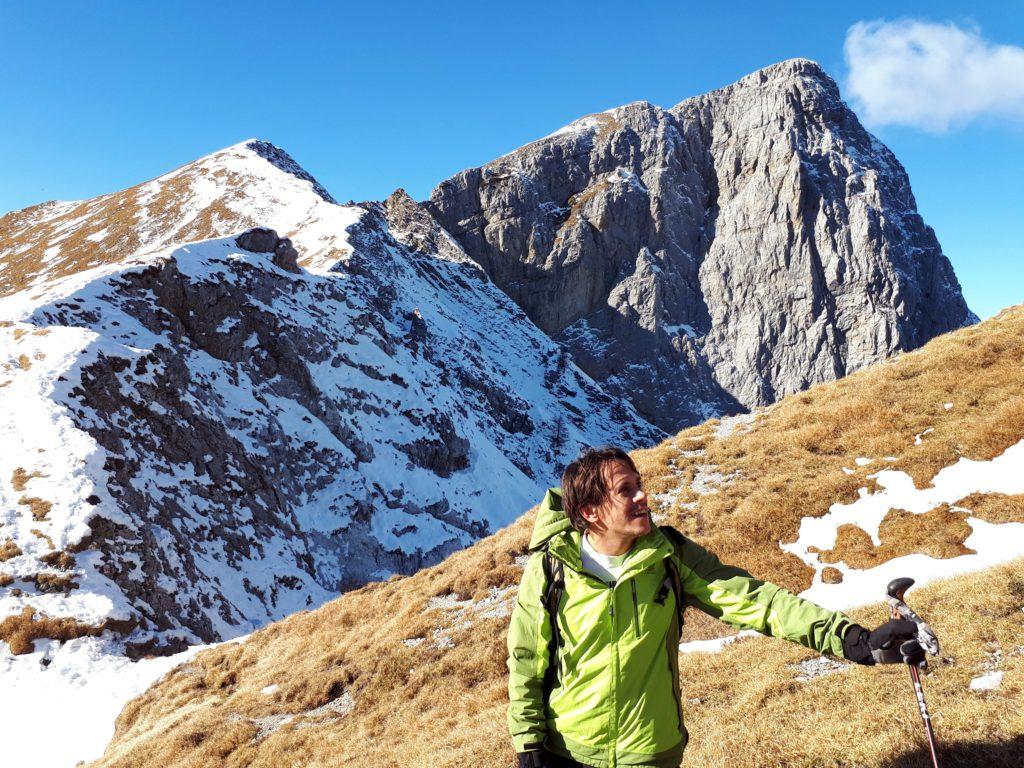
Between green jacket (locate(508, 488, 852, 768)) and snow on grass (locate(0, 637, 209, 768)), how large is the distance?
15.3 meters

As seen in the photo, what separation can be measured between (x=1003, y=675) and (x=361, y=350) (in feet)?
174

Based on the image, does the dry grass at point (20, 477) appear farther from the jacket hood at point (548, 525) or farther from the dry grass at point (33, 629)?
the jacket hood at point (548, 525)

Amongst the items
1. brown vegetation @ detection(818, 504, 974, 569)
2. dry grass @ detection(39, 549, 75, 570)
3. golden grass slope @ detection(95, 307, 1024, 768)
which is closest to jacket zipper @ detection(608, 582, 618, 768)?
golden grass slope @ detection(95, 307, 1024, 768)

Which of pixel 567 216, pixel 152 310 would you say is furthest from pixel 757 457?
pixel 567 216

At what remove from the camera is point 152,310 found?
3894 centimetres

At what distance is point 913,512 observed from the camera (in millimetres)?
10789

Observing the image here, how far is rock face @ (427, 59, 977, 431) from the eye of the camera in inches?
5354

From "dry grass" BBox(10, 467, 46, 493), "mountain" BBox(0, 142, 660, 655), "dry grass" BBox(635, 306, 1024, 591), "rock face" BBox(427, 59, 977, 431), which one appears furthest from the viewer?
"rock face" BBox(427, 59, 977, 431)

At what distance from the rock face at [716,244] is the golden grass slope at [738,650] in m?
123

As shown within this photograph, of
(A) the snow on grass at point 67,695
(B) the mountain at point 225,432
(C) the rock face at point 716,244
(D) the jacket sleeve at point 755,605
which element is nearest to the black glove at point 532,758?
(D) the jacket sleeve at point 755,605

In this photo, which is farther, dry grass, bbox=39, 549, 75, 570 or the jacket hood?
dry grass, bbox=39, 549, 75, 570

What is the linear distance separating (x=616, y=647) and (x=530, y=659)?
23.0 inches

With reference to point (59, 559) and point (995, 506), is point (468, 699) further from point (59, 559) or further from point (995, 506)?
point (59, 559)

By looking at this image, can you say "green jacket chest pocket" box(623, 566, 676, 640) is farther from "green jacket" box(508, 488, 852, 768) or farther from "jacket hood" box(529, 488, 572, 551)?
"jacket hood" box(529, 488, 572, 551)
